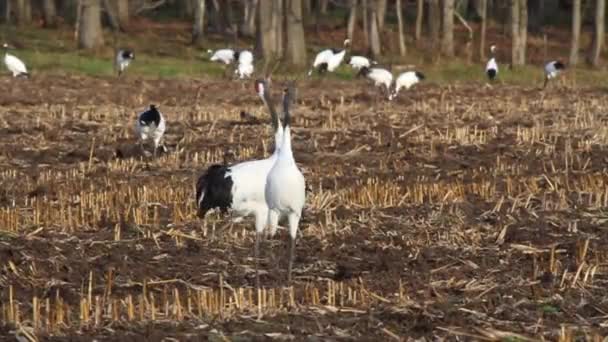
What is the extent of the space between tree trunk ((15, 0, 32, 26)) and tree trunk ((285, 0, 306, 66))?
43.0ft

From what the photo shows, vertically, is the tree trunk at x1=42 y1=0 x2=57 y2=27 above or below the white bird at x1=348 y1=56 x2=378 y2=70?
above

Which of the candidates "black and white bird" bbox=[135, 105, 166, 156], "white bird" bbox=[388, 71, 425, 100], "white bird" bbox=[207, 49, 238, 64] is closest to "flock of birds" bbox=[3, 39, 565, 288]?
"black and white bird" bbox=[135, 105, 166, 156]

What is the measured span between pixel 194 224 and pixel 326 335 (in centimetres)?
467

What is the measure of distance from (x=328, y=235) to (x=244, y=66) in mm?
23085

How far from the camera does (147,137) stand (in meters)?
18.8

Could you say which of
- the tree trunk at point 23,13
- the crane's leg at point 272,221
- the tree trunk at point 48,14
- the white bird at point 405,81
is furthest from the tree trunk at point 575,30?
the crane's leg at point 272,221

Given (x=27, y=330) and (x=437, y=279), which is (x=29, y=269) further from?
(x=437, y=279)

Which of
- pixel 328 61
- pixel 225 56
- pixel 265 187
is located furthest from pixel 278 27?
pixel 265 187

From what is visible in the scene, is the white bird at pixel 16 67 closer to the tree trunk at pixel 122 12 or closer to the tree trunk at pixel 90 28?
the tree trunk at pixel 90 28

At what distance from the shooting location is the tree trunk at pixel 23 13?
162 ft

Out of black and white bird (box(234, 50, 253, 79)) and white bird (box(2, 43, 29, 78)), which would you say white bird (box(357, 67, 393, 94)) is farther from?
white bird (box(2, 43, 29, 78))

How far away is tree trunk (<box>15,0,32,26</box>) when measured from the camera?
162 feet

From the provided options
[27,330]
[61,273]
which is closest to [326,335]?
[27,330]

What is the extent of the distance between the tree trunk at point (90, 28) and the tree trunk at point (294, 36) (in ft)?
18.6
